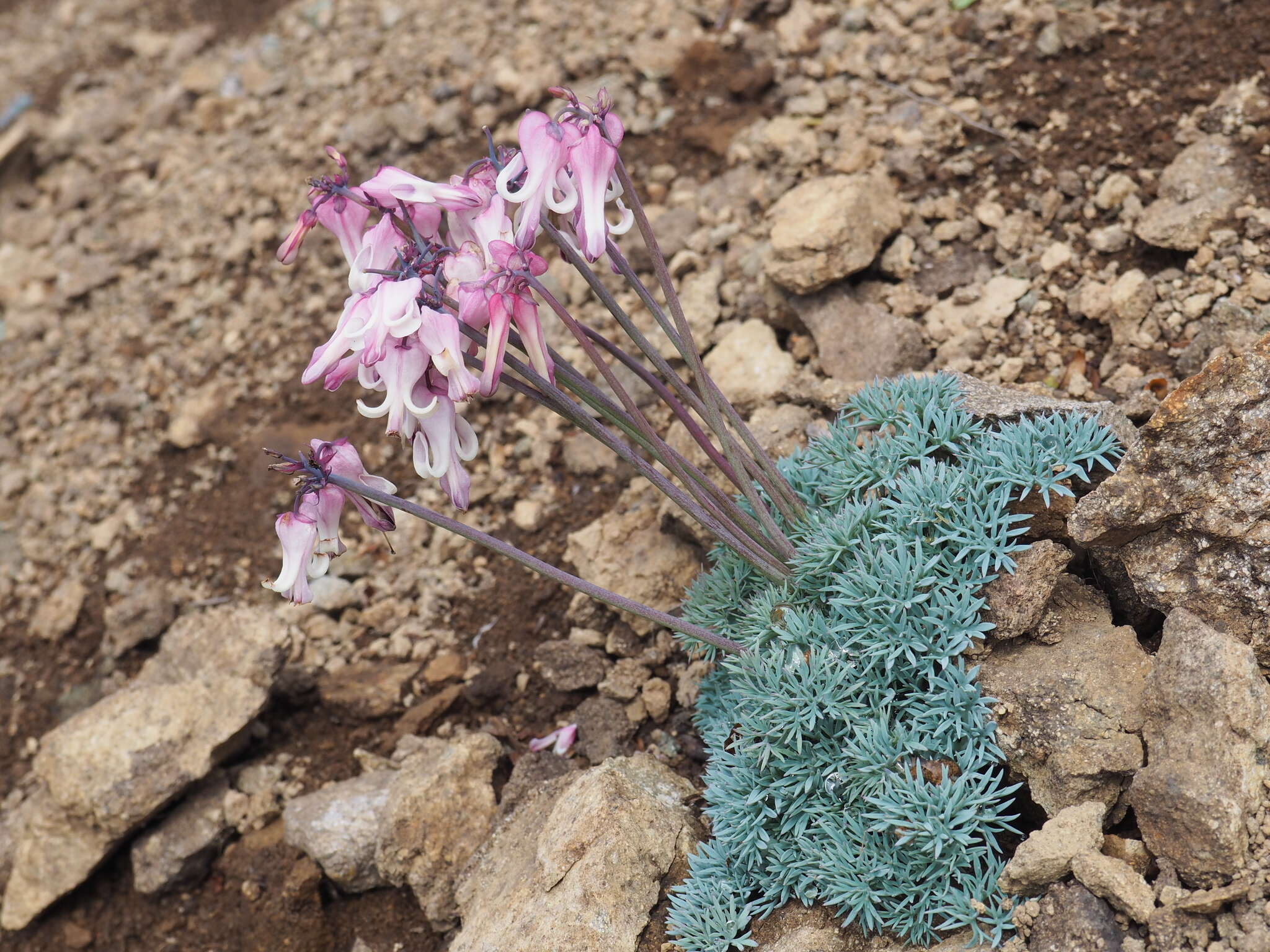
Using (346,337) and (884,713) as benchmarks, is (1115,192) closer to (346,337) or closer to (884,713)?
(884,713)

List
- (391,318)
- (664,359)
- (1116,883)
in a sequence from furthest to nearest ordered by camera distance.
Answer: (664,359), (1116,883), (391,318)

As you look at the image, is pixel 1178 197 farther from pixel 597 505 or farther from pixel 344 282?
pixel 344 282

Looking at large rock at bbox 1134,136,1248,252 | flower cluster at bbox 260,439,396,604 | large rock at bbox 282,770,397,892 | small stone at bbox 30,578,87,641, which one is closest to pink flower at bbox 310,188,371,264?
flower cluster at bbox 260,439,396,604

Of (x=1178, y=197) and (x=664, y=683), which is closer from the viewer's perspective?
(x=664, y=683)

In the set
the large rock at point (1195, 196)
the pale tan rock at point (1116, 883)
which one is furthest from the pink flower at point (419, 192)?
the large rock at point (1195, 196)

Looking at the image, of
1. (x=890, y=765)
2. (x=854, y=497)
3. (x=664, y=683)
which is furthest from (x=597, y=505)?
(x=890, y=765)

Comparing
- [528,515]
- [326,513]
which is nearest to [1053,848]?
[326,513]

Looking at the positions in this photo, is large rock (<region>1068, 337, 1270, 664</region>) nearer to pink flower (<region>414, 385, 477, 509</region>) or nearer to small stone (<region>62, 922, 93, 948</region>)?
pink flower (<region>414, 385, 477, 509</region>)

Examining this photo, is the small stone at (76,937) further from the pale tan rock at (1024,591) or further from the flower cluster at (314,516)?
the pale tan rock at (1024,591)
